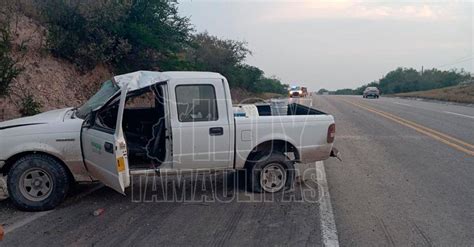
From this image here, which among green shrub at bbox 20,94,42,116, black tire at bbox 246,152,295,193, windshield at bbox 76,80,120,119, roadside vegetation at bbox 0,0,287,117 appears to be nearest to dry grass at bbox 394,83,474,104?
roadside vegetation at bbox 0,0,287,117

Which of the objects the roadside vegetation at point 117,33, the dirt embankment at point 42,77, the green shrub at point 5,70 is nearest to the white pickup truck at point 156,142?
the green shrub at point 5,70

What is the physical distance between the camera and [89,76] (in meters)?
15.7

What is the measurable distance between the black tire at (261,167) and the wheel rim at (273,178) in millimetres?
31

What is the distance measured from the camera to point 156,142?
6.21 meters

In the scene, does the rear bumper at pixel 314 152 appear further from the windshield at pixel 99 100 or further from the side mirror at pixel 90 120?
the side mirror at pixel 90 120

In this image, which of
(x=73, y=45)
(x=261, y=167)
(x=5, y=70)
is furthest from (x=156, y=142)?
(x=73, y=45)

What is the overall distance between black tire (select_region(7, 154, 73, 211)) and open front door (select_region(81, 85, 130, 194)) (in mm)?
424

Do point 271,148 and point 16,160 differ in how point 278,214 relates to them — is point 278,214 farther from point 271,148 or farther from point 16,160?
point 16,160

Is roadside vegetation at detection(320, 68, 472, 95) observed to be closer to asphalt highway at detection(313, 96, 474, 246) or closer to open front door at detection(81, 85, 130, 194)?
asphalt highway at detection(313, 96, 474, 246)

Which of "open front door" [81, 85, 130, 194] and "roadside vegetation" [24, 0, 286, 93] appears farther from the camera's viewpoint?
"roadside vegetation" [24, 0, 286, 93]

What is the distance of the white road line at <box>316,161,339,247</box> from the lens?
463cm

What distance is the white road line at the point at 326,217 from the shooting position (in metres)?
4.63

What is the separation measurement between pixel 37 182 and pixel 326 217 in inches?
154

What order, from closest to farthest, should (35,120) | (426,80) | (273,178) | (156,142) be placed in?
(35,120), (156,142), (273,178), (426,80)
